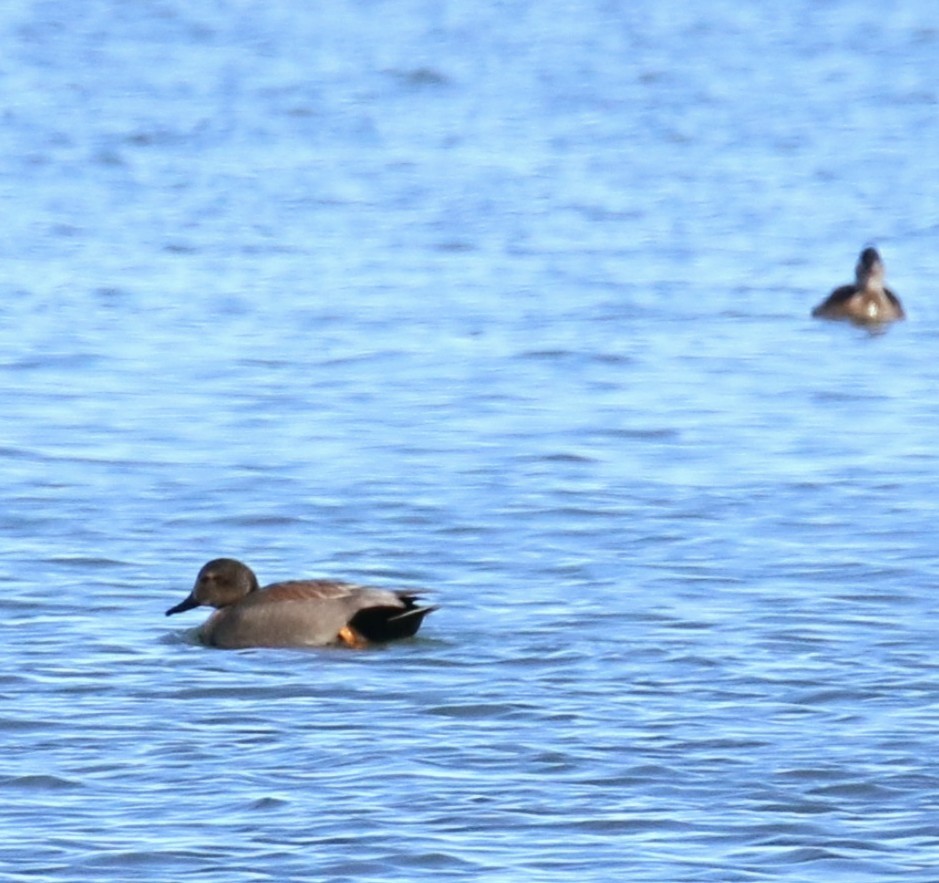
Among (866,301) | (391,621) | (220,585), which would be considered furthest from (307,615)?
(866,301)

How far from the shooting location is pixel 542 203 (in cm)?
2323

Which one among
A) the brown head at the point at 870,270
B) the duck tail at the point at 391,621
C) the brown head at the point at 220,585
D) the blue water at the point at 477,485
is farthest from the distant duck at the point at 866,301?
the duck tail at the point at 391,621

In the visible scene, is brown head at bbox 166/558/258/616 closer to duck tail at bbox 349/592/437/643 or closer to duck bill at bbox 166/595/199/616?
duck bill at bbox 166/595/199/616

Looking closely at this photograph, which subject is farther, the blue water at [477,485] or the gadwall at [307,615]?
the gadwall at [307,615]

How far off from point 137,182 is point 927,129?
28.6ft

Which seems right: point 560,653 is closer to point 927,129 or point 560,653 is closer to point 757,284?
point 757,284

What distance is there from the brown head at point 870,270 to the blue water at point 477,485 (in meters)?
0.41

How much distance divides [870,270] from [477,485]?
20.9ft

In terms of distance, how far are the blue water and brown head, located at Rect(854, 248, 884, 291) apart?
41 centimetres

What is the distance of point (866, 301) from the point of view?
59.5 feet

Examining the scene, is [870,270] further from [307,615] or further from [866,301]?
[307,615]

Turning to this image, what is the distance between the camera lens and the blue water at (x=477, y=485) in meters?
8.23

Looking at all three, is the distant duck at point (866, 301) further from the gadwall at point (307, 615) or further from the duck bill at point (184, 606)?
the duck bill at point (184, 606)

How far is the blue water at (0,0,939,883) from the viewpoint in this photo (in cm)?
823
